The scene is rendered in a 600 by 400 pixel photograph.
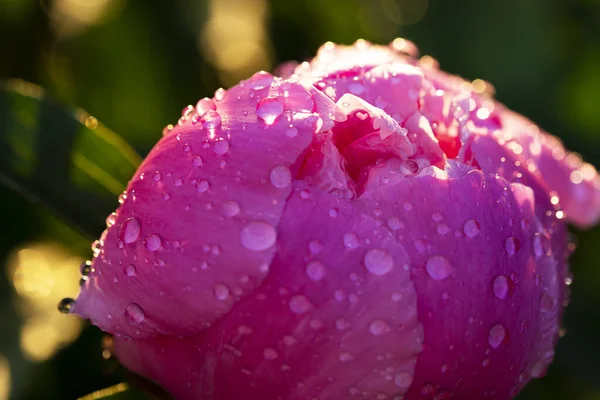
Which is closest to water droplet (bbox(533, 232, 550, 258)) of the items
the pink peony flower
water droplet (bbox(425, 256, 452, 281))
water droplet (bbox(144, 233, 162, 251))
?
the pink peony flower

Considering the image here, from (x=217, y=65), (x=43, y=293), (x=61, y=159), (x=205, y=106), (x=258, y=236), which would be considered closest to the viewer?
(x=258, y=236)

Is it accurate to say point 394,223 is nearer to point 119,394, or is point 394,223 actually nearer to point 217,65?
point 119,394

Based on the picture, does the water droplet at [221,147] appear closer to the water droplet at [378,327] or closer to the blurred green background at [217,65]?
the water droplet at [378,327]

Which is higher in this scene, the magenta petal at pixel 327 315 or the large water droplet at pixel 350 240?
the large water droplet at pixel 350 240

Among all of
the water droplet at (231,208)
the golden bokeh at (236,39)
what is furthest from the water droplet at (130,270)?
the golden bokeh at (236,39)

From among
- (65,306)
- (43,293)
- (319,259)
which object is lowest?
(43,293)

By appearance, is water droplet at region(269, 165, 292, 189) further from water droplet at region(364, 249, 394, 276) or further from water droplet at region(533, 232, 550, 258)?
water droplet at region(533, 232, 550, 258)

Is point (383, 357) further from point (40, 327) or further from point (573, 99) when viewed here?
point (573, 99)

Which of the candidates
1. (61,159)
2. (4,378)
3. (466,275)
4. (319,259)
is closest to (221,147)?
(319,259)
